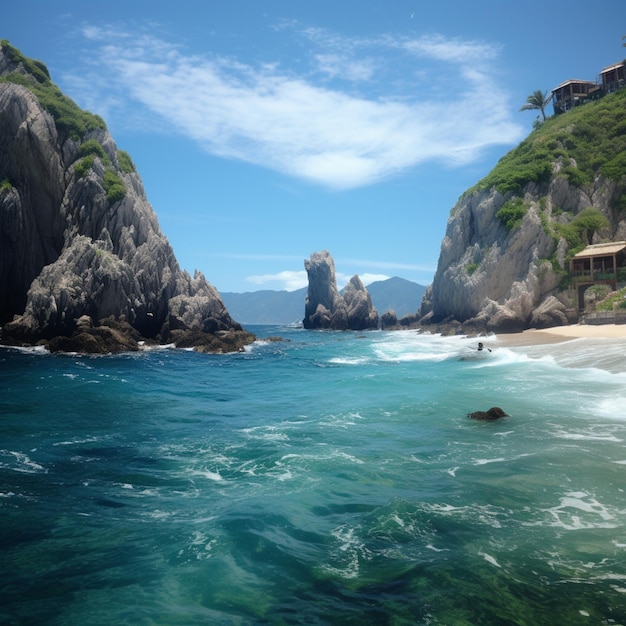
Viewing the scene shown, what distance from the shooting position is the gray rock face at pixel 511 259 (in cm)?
6444

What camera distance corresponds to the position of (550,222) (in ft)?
229

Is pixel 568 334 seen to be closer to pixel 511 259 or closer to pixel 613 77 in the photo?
pixel 511 259

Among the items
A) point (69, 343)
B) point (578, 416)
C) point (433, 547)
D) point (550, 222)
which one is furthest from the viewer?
point (550, 222)

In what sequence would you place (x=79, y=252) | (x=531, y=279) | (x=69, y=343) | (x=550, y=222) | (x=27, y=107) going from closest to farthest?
1. (x=69, y=343)
2. (x=79, y=252)
3. (x=27, y=107)
4. (x=531, y=279)
5. (x=550, y=222)

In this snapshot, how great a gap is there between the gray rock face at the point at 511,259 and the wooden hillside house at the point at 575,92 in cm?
3477

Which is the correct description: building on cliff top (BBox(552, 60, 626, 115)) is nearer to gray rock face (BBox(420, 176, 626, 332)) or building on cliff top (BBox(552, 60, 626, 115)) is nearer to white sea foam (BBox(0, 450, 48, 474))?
gray rock face (BBox(420, 176, 626, 332))

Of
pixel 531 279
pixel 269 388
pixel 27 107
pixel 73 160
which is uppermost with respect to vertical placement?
pixel 27 107

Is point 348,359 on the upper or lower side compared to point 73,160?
lower

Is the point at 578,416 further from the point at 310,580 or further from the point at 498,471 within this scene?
the point at 310,580

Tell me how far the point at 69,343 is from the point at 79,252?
10093 millimetres

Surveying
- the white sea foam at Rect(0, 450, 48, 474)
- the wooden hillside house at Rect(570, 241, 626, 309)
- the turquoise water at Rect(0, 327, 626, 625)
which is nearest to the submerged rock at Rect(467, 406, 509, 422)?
the turquoise water at Rect(0, 327, 626, 625)

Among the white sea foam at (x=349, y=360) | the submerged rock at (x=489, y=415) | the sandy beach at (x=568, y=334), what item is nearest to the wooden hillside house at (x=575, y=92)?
the sandy beach at (x=568, y=334)

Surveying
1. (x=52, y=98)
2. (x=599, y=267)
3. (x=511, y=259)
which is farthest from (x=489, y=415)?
(x=52, y=98)

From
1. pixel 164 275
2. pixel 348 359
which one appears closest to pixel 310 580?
pixel 348 359
